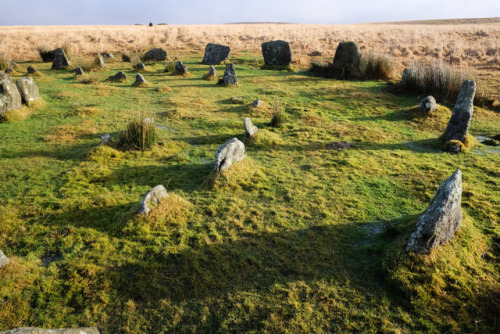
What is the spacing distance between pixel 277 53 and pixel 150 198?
50.6 feet

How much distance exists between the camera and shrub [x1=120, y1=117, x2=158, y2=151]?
7.47 metres

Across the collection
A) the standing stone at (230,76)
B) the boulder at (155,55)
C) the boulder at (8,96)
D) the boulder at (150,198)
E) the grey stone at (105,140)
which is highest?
the boulder at (155,55)

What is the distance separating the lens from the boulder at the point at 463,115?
776 centimetres

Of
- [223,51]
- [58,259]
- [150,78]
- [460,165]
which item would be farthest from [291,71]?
[58,259]

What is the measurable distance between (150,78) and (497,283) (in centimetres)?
1579

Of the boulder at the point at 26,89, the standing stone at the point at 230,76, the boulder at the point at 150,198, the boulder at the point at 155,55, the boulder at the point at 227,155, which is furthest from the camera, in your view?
the boulder at the point at 155,55

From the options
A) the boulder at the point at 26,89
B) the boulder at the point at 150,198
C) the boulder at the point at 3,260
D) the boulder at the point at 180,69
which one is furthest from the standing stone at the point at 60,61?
the boulder at the point at 3,260

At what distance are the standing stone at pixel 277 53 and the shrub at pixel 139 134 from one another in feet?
41.5

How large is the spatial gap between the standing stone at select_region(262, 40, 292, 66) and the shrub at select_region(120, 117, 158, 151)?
12.7 metres

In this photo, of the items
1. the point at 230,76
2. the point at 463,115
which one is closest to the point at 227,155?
the point at 463,115

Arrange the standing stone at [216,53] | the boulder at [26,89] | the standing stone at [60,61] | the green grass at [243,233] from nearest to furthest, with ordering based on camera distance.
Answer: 1. the green grass at [243,233]
2. the boulder at [26,89]
3. the standing stone at [60,61]
4. the standing stone at [216,53]

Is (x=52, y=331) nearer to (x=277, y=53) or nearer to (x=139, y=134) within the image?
(x=139, y=134)

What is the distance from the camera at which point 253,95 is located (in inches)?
506

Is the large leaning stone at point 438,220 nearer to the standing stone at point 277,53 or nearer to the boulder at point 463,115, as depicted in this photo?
the boulder at point 463,115
